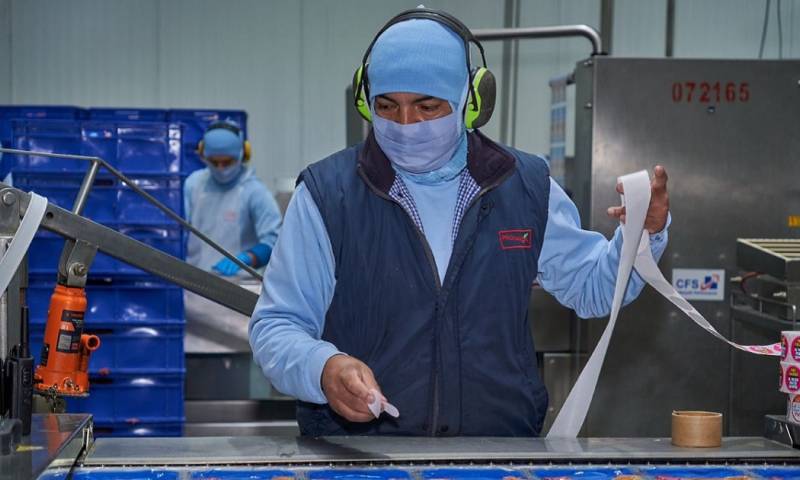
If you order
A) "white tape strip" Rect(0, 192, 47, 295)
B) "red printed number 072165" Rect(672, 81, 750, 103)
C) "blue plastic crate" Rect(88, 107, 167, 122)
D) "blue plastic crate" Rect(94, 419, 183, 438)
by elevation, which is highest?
"red printed number 072165" Rect(672, 81, 750, 103)

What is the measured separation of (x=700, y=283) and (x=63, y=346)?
103 inches

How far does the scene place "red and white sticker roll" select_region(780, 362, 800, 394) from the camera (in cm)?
176

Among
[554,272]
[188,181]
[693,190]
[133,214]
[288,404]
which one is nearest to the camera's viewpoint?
[554,272]

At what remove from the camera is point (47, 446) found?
1512mm

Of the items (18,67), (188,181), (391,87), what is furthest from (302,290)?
(18,67)

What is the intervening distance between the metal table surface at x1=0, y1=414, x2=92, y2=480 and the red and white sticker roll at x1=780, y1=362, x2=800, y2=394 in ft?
3.68

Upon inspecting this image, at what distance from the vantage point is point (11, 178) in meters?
3.93

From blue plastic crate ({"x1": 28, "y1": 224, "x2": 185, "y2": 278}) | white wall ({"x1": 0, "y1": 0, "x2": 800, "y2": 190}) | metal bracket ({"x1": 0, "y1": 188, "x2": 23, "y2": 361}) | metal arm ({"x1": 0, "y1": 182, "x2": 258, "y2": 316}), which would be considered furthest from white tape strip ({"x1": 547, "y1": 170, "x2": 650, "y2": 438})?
white wall ({"x1": 0, "y1": 0, "x2": 800, "y2": 190})

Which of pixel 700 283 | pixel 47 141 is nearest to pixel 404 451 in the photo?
pixel 47 141

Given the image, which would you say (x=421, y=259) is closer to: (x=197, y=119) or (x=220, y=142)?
(x=197, y=119)

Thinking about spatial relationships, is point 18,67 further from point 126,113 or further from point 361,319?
point 361,319

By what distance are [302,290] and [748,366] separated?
106 inches

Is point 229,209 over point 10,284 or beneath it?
over

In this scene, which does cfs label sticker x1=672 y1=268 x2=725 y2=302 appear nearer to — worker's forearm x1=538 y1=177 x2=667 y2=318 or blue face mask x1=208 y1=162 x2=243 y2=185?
worker's forearm x1=538 y1=177 x2=667 y2=318
